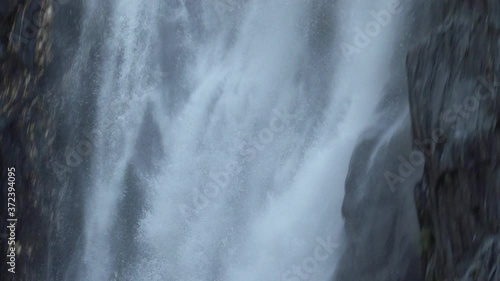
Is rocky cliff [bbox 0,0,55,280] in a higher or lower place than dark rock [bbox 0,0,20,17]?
lower

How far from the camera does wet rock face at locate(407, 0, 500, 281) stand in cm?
583

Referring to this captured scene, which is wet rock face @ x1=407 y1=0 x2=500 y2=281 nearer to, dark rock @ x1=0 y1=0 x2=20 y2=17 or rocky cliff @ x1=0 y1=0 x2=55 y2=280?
rocky cliff @ x1=0 y1=0 x2=55 y2=280

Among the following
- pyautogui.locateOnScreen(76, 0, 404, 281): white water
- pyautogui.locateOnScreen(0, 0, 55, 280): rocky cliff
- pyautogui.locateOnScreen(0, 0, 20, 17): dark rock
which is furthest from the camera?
pyautogui.locateOnScreen(0, 0, 20, 17): dark rock

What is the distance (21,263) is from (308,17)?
464 centimetres

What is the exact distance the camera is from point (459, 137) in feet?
20.4

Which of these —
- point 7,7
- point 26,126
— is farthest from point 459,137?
point 7,7

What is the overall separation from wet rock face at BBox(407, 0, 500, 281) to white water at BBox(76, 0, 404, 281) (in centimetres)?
251

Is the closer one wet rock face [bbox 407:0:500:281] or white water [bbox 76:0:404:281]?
wet rock face [bbox 407:0:500:281]

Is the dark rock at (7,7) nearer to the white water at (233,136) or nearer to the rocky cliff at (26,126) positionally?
the rocky cliff at (26,126)

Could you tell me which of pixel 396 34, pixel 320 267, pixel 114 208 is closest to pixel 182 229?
pixel 114 208

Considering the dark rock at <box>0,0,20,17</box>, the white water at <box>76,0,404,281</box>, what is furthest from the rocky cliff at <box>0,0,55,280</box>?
the white water at <box>76,0,404,281</box>

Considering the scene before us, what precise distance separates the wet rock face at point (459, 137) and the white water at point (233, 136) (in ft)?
8.23

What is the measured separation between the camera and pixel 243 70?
1057 cm

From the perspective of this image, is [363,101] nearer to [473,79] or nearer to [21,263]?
[473,79]
